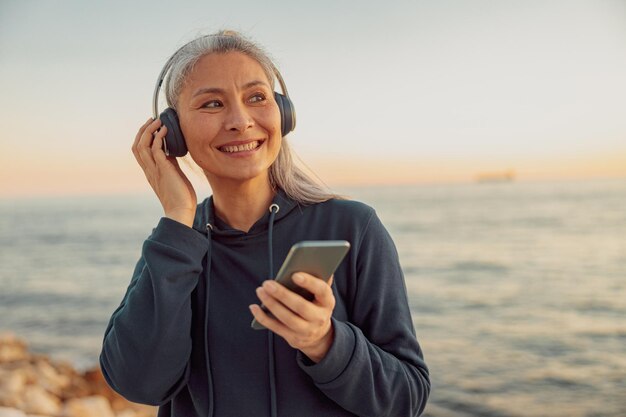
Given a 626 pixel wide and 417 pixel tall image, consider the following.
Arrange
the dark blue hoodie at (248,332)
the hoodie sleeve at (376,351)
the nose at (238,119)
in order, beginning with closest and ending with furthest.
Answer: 1. the hoodie sleeve at (376,351)
2. the dark blue hoodie at (248,332)
3. the nose at (238,119)

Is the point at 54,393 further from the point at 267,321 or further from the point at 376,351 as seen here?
the point at 267,321

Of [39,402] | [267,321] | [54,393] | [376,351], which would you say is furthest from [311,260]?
[54,393]

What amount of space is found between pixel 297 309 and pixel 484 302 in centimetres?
1231

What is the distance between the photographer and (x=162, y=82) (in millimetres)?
2000

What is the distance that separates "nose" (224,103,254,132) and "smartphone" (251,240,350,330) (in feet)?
1.96

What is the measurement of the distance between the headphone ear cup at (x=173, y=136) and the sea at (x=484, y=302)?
0.50 metres

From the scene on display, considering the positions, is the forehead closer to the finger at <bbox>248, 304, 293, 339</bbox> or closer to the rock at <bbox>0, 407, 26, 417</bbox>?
the finger at <bbox>248, 304, 293, 339</bbox>

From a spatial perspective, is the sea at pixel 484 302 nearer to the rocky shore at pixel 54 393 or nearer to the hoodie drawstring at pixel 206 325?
the hoodie drawstring at pixel 206 325

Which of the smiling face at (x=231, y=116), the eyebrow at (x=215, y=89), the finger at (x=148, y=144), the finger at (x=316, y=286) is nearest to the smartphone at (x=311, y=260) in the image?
the finger at (x=316, y=286)

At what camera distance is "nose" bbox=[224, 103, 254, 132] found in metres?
1.76

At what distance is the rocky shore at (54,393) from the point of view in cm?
529

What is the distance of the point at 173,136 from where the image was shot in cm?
188

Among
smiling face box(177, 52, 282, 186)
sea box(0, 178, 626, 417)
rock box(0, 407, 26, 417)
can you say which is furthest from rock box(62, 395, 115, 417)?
smiling face box(177, 52, 282, 186)

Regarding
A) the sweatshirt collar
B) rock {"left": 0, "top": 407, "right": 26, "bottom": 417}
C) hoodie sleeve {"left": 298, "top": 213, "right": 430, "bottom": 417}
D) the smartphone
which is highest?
the sweatshirt collar
